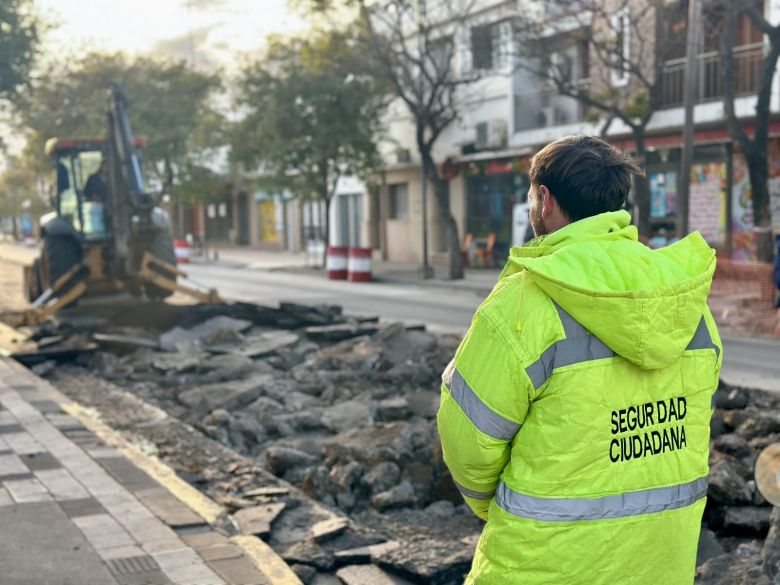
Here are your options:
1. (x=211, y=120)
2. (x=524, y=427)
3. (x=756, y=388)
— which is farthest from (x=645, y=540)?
(x=211, y=120)

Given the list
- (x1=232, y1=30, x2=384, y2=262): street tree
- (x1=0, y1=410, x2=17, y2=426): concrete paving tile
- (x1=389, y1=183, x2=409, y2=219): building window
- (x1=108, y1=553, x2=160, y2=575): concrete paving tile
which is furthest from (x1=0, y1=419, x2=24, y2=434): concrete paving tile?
(x1=389, y1=183, x2=409, y2=219): building window

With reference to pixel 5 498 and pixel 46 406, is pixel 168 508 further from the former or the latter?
pixel 46 406

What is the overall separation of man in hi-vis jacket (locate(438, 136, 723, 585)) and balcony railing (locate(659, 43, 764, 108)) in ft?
65.7

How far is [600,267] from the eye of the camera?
2193 millimetres

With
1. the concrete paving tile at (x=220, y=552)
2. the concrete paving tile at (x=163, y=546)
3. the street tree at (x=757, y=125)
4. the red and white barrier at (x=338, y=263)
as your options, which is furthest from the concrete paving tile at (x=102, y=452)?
the red and white barrier at (x=338, y=263)

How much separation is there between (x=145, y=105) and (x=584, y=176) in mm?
41812

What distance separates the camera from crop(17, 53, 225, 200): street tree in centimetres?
4188

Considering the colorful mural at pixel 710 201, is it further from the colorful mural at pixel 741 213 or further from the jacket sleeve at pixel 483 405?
the jacket sleeve at pixel 483 405

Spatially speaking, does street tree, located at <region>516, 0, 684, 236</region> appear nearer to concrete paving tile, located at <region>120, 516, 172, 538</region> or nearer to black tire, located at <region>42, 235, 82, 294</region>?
black tire, located at <region>42, 235, 82, 294</region>

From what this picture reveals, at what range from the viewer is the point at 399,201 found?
37.2 m

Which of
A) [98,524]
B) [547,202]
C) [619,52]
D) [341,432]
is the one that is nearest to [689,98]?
[619,52]

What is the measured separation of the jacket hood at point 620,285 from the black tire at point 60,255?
14.8 m

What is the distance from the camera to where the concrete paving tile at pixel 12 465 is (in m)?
6.42

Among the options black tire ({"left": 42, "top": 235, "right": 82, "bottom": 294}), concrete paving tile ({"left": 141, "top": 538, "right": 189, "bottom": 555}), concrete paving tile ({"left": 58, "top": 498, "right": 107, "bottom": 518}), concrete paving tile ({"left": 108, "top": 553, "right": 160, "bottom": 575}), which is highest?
black tire ({"left": 42, "top": 235, "right": 82, "bottom": 294})
